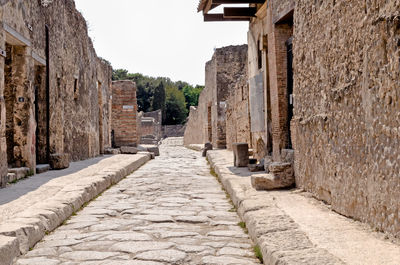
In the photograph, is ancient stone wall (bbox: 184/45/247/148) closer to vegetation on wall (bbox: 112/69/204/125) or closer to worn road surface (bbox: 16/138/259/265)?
worn road surface (bbox: 16/138/259/265)

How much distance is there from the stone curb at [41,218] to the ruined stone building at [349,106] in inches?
99.6

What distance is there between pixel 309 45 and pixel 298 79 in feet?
2.06

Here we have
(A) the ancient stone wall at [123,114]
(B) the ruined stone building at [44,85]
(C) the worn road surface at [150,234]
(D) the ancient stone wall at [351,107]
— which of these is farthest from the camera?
(A) the ancient stone wall at [123,114]

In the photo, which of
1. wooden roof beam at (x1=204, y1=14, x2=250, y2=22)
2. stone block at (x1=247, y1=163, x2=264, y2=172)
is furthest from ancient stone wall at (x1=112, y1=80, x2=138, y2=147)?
stone block at (x1=247, y1=163, x2=264, y2=172)

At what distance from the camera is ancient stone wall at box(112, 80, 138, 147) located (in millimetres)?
18547

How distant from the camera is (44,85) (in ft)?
28.2

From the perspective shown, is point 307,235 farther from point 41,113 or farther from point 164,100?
point 164,100

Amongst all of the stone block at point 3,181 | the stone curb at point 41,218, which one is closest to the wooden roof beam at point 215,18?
the stone curb at point 41,218

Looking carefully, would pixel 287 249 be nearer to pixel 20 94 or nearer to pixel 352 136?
pixel 352 136

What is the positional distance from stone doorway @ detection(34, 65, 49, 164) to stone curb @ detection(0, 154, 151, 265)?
2.59m

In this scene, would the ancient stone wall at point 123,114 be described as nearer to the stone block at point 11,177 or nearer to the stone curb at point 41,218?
the stone block at point 11,177

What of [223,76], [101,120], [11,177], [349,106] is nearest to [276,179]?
[349,106]

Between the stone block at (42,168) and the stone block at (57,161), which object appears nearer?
the stone block at (42,168)

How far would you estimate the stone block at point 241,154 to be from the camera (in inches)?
330
